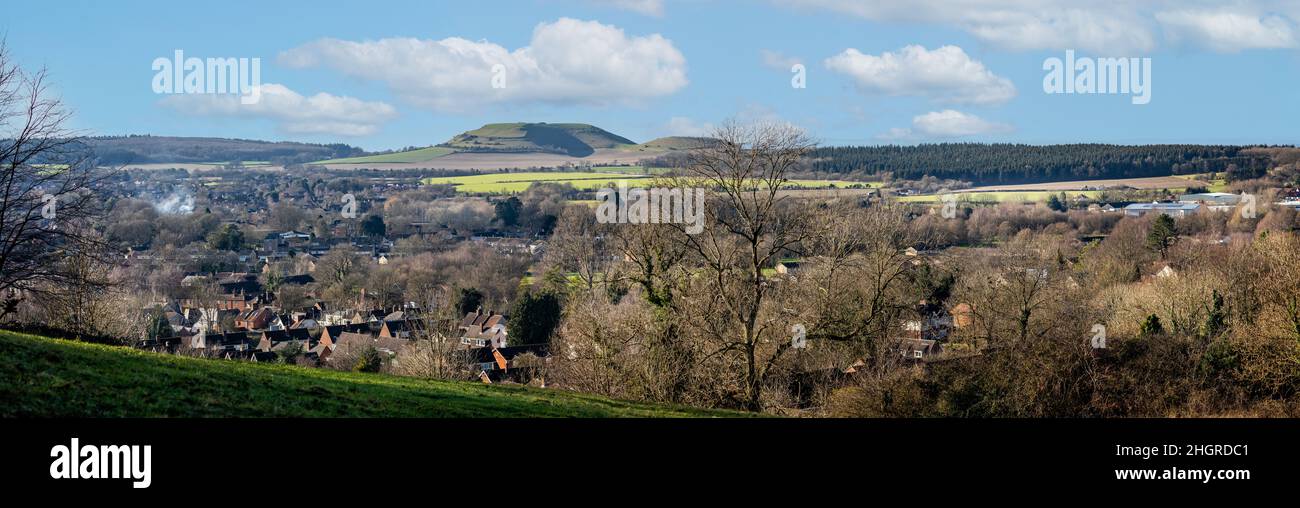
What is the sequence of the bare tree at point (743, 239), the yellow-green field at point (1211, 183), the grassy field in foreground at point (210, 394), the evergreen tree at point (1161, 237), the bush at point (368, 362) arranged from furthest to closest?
the yellow-green field at point (1211, 183) < the evergreen tree at point (1161, 237) < the bush at point (368, 362) < the bare tree at point (743, 239) < the grassy field in foreground at point (210, 394)

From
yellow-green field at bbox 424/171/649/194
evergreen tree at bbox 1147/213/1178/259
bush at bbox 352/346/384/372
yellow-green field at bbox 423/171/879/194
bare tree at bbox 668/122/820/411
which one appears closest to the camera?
bare tree at bbox 668/122/820/411

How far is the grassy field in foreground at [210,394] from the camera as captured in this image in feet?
41.8

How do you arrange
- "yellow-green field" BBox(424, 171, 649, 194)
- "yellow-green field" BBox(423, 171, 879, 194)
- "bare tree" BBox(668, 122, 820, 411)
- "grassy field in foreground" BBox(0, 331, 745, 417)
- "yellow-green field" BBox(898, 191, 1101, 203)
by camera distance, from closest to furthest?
"grassy field in foreground" BBox(0, 331, 745, 417) < "bare tree" BBox(668, 122, 820, 411) < "yellow-green field" BBox(898, 191, 1101, 203) < "yellow-green field" BBox(423, 171, 879, 194) < "yellow-green field" BBox(424, 171, 649, 194)

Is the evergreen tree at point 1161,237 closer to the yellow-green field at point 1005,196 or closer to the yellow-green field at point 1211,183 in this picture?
the yellow-green field at point 1005,196

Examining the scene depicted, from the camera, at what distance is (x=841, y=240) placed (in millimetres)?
30297

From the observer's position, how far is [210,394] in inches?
573

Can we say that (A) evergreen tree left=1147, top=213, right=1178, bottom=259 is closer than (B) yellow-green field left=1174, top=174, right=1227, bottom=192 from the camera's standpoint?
Yes

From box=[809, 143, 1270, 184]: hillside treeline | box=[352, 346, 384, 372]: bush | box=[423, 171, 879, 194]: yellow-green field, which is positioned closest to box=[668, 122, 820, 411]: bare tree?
box=[352, 346, 384, 372]: bush

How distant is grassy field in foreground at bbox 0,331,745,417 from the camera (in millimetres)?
12742

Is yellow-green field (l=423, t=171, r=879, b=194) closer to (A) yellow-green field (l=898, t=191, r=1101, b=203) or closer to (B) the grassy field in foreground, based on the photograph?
(A) yellow-green field (l=898, t=191, r=1101, b=203)

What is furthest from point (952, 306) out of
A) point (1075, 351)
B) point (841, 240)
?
point (1075, 351)

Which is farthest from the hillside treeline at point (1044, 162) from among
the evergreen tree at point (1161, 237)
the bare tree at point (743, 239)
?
the bare tree at point (743, 239)
